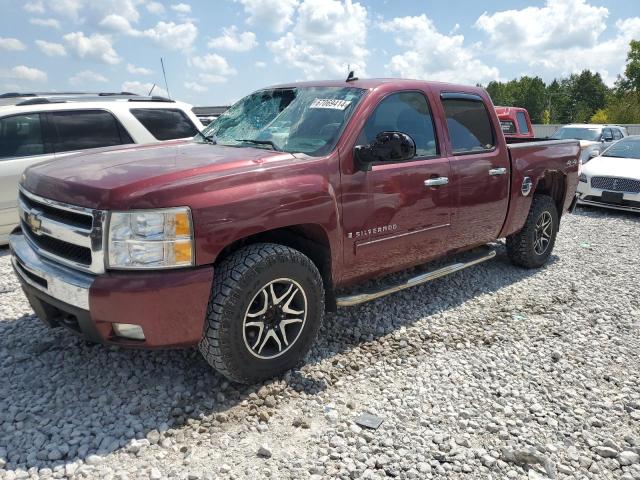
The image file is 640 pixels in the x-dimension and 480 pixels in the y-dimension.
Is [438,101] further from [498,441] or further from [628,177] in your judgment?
[628,177]

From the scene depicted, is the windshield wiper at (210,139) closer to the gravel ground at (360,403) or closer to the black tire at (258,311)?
the black tire at (258,311)

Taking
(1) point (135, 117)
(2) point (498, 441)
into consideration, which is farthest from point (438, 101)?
(1) point (135, 117)

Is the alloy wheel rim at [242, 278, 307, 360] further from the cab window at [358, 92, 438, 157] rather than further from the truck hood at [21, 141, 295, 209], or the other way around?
the cab window at [358, 92, 438, 157]

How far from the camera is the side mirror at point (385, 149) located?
324 centimetres

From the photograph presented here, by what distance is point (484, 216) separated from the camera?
452 centimetres

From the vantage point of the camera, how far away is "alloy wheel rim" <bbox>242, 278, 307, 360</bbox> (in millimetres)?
2963

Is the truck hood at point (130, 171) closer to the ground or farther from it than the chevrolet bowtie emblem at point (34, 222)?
farther from it

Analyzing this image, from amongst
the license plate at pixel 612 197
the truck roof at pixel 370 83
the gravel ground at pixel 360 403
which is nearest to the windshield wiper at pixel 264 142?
the truck roof at pixel 370 83

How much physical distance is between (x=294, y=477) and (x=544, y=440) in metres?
1.36

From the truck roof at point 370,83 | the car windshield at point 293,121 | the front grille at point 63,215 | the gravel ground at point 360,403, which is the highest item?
the truck roof at point 370,83

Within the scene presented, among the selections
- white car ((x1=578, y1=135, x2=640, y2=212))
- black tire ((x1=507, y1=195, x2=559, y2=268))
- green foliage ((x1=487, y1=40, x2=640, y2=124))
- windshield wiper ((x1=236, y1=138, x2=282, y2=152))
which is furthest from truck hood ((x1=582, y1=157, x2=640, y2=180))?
green foliage ((x1=487, y1=40, x2=640, y2=124))

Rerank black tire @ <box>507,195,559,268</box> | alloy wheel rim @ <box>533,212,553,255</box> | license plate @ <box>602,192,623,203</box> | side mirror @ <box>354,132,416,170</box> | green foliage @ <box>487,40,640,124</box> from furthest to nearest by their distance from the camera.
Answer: green foliage @ <box>487,40,640,124</box>, license plate @ <box>602,192,623,203</box>, alloy wheel rim @ <box>533,212,553,255</box>, black tire @ <box>507,195,559,268</box>, side mirror @ <box>354,132,416,170</box>

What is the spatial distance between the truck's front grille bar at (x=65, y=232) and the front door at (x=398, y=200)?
1521 mm

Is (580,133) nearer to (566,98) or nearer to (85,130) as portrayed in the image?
(85,130)
